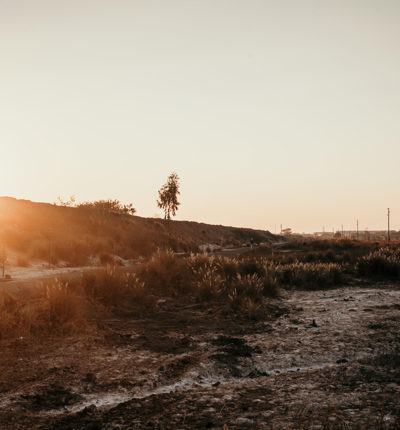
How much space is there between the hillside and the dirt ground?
1545 cm

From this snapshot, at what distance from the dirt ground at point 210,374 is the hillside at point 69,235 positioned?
608 inches

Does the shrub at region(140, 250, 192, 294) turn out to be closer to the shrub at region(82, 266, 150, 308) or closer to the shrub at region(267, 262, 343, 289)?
the shrub at region(82, 266, 150, 308)

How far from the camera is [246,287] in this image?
11406 millimetres

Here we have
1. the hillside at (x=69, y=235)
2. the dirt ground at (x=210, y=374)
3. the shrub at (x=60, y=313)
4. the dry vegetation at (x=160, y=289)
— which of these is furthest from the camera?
the hillside at (x=69, y=235)

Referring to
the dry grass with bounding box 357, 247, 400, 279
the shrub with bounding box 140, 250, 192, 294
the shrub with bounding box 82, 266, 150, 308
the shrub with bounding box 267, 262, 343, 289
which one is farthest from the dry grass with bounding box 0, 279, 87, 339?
the dry grass with bounding box 357, 247, 400, 279

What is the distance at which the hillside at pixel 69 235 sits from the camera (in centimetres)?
2370

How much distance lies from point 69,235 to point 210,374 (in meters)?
25.2

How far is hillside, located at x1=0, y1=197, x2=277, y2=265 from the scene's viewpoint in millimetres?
23703

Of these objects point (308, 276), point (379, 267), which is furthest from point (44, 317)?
point (379, 267)

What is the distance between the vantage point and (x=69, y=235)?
29.0 metres

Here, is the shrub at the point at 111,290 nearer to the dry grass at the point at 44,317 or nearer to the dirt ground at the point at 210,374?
the dirt ground at the point at 210,374

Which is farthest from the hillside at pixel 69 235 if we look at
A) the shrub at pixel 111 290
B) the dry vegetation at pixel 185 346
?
the dry vegetation at pixel 185 346

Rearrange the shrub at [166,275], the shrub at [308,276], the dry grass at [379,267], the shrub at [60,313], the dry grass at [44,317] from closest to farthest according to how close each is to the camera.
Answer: the dry grass at [44,317] → the shrub at [60,313] → the shrub at [166,275] → the shrub at [308,276] → the dry grass at [379,267]

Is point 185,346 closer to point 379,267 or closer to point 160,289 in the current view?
point 160,289
